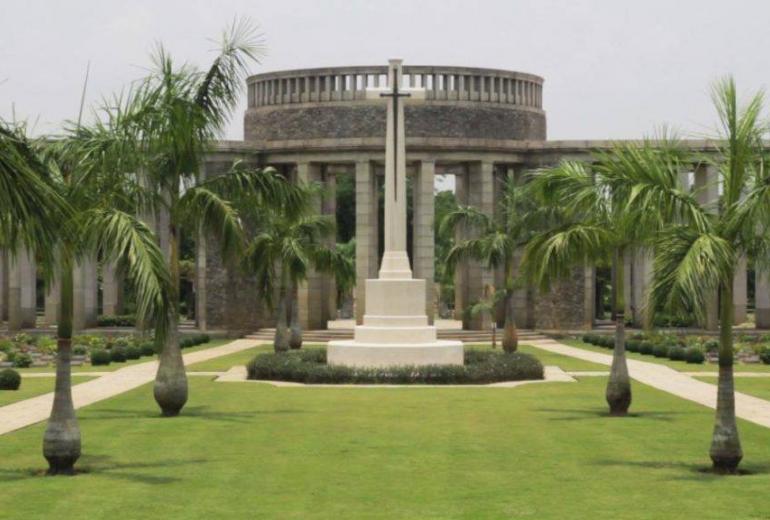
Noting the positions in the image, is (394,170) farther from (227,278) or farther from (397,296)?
(227,278)

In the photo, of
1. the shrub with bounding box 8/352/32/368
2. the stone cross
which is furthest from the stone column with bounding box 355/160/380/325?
the stone cross

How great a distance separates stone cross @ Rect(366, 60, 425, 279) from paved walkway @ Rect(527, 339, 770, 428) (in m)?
7.60

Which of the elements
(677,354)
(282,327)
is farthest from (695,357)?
(282,327)

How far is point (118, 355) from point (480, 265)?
20.9 m

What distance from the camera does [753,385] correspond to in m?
38.5

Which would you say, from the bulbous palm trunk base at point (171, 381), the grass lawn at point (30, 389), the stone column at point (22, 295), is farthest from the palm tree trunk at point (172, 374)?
the stone column at point (22, 295)

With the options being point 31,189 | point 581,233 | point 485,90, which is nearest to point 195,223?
point 581,233

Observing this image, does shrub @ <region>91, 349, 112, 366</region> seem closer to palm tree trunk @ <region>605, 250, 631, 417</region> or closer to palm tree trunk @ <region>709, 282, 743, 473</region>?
palm tree trunk @ <region>605, 250, 631, 417</region>

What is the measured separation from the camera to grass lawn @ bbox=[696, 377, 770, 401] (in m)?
35.8

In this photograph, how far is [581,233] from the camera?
29.4 m

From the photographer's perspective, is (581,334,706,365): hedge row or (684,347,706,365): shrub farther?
(581,334,706,365): hedge row

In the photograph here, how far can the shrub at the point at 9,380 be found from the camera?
3694 cm

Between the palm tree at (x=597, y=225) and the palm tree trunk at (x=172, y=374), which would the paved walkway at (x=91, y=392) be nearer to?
the palm tree trunk at (x=172, y=374)

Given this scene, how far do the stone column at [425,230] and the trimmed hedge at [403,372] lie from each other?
23.2 metres
